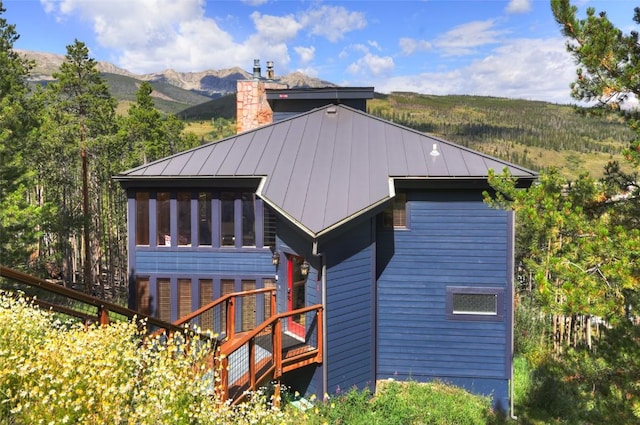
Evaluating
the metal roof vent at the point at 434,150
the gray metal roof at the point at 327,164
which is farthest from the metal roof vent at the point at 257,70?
the metal roof vent at the point at 434,150

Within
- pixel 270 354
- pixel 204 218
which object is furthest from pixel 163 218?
pixel 270 354

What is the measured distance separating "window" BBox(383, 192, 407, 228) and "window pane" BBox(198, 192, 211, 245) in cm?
456

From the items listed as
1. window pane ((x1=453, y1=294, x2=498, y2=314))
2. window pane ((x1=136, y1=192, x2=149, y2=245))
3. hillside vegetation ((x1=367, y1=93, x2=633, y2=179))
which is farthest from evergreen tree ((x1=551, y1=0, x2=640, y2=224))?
hillside vegetation ((x1=367, y1=93, x2=633, y2=179))

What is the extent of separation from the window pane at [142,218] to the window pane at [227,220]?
6.54 ft

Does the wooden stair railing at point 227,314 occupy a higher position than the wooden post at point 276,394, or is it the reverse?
the wooden stair railing at point 227,314

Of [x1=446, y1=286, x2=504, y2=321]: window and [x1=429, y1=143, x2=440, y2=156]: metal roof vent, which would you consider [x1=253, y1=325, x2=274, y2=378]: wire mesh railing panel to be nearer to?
[x1=446, y1=286, x2=504, y2=321]: window

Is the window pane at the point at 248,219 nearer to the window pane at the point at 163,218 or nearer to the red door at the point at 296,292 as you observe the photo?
the red door at the point at 296,292

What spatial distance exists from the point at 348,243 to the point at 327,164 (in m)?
2.24

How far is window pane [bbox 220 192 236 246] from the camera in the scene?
10852 millimetres

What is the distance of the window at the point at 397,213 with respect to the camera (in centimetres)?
1000

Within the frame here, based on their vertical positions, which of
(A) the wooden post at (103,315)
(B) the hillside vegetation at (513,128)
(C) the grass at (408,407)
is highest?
(B) the hillside vegetation at (513,128)

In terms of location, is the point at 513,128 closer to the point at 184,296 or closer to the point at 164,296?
the point at 184,296

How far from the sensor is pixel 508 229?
962 cm

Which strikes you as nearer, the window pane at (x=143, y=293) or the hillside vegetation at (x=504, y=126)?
the window pane at (x=143, y=293)
